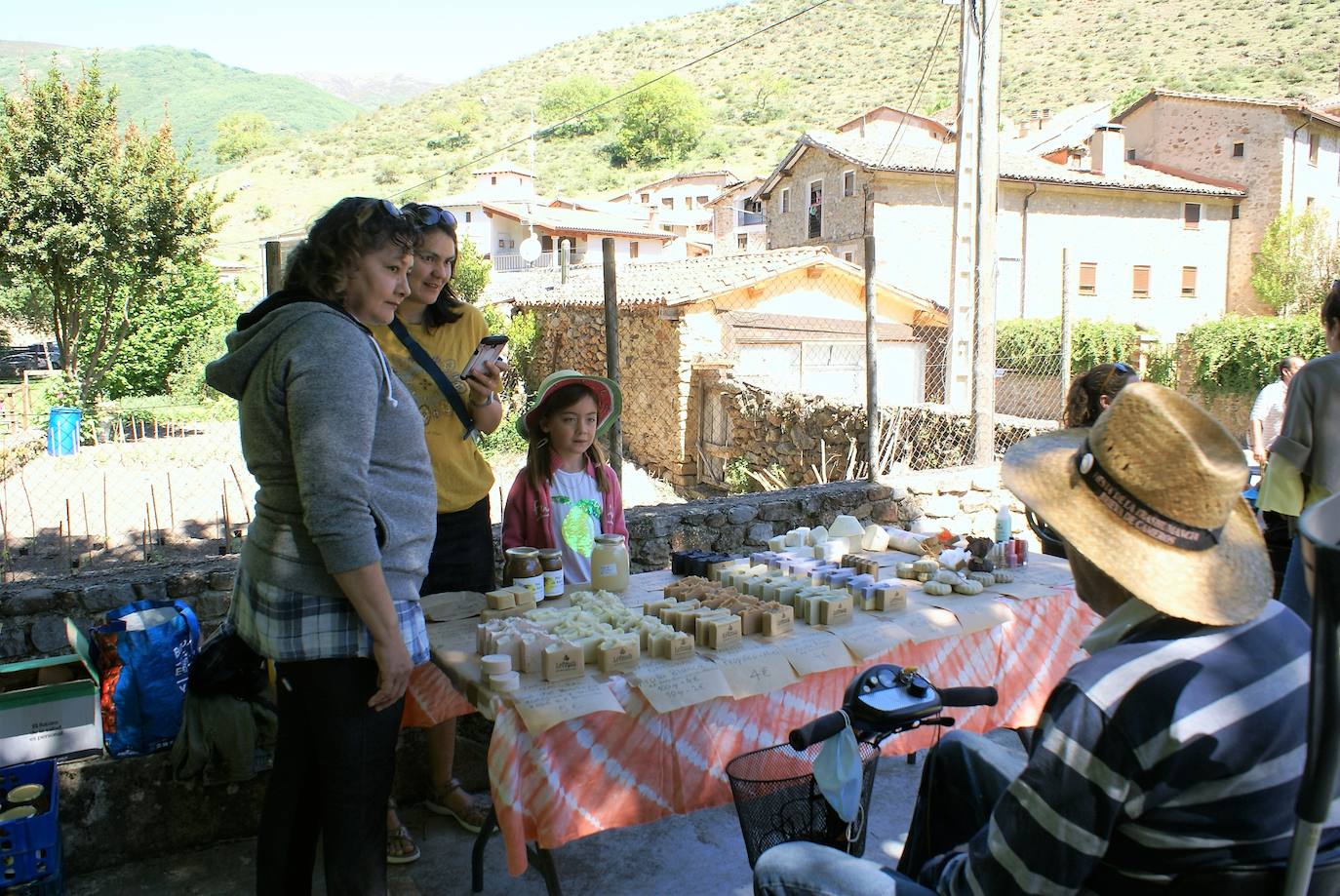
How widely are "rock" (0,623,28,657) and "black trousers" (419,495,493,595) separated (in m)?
1.97

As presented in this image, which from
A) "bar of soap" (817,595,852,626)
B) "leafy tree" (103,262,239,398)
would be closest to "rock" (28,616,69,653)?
"bar of soap" (817,595,852,626)

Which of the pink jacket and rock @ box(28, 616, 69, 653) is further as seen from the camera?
rock @ box(28, 616, 69, 653)

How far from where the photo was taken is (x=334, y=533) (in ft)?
6.20

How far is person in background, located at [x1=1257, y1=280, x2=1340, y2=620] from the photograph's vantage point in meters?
3.20

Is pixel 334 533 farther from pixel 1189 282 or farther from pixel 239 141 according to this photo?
pixel 239 141

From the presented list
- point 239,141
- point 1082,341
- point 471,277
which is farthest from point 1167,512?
point 239,141

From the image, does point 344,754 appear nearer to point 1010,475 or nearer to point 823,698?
point 823,698

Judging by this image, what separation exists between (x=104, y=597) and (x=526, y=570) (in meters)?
2.24

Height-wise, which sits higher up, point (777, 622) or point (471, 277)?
point (471, 277)

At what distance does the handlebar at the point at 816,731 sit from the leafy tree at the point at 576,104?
80115 millimetres

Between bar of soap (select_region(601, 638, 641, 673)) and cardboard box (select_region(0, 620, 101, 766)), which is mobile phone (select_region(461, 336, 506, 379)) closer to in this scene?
bar of soap (select_region(601, 638, 641, 673))

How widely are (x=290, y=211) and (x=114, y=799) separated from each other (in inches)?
2724

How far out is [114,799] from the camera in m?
2.89

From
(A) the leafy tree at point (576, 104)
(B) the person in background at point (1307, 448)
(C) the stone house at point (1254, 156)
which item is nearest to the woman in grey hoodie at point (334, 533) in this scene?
(B) the person in background at point (1307, 448)
